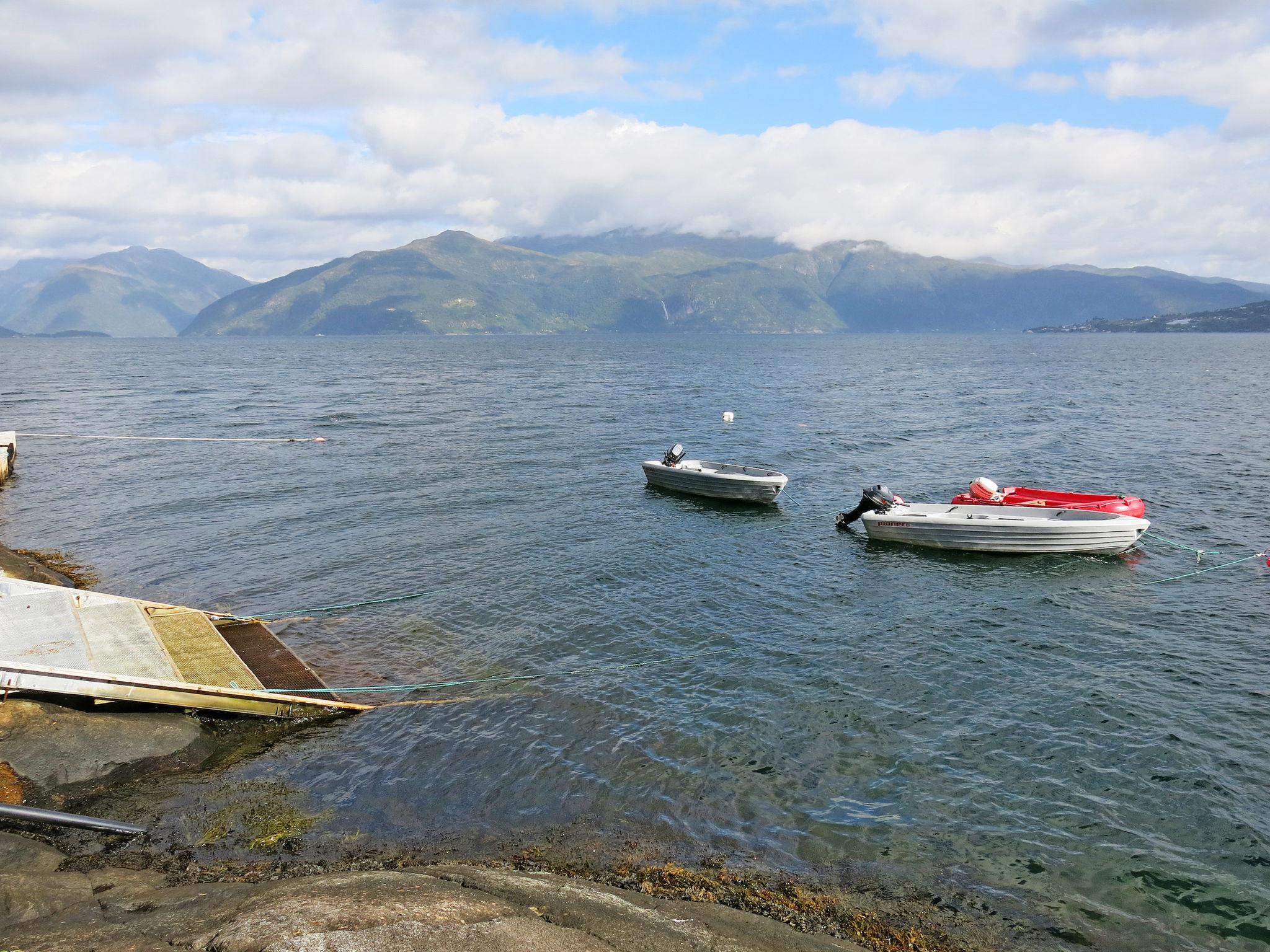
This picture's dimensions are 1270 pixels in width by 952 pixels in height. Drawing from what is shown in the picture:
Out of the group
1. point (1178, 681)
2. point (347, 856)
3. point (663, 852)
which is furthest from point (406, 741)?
point (1178, 681)

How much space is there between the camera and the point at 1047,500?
1405 inches

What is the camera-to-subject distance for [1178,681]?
21.2 m

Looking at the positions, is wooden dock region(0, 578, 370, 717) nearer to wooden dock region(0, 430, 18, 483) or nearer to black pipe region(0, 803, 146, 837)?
black pipe region(0, 803, 146, 837)

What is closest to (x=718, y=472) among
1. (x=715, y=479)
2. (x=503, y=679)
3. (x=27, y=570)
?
(x=715, y=479)

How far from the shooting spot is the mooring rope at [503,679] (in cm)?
2040

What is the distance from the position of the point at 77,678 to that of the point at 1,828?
173 inches

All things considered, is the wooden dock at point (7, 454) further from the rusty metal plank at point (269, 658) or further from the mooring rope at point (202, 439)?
the rusty metal plank at point (269, 658)

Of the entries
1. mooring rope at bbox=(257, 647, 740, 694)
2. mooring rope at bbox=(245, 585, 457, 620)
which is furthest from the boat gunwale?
mooring rope at bbox=(257, 647, 740, 694)

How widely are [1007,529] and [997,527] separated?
0.43 m

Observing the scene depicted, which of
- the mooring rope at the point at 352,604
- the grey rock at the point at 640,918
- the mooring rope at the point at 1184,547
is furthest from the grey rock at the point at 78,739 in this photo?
the mooring rope at the point at 1184,547

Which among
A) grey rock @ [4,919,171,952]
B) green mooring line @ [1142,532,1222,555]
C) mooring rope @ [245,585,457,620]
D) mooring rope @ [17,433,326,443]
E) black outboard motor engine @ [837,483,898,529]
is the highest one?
mooring rope @ [17,433,326,443]

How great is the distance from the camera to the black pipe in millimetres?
13820

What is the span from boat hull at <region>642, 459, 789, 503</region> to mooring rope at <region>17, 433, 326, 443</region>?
31096 mm

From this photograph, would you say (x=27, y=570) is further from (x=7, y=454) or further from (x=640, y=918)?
(x=640, y=918)
